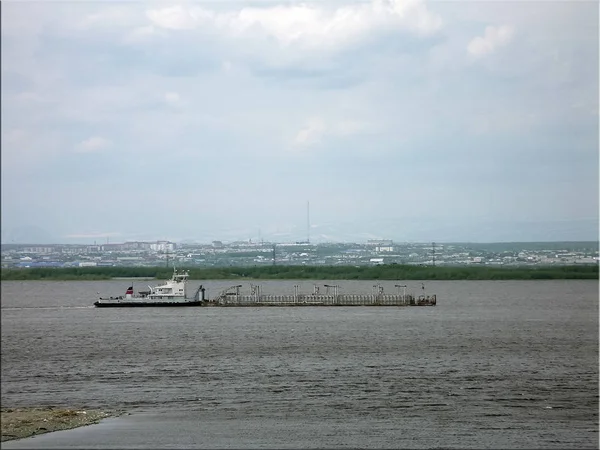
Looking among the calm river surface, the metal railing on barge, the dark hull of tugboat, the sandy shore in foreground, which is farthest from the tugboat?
the sandy shore in foreground

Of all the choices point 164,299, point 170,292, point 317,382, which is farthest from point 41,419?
point 170,292

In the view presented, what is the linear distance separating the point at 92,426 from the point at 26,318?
7534 centimetres

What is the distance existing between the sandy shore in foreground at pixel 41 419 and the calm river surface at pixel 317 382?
873 mm

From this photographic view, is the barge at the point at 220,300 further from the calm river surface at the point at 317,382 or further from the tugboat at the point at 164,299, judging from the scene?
the calm river surface at the point at 317,382

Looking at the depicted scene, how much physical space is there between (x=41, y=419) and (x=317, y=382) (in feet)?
57.7

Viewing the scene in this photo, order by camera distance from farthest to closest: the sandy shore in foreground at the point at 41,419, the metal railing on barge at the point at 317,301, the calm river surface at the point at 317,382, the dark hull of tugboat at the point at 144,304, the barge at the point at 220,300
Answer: the metal railing on barge at the point at 317,301 → the barge at the point at 220,300 → the dark hull of tugboat at the point at 144,304 → the calm river surface at the point at 317,382 → the sandy shore in foreground at the point at 41,419

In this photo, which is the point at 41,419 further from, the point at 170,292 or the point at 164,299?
the point at 170,292

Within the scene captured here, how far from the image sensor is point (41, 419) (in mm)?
30734

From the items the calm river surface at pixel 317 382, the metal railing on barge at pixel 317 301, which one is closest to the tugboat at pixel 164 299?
the metal railing on barge at pixel 317 301

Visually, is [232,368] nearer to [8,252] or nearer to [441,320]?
[8,252]

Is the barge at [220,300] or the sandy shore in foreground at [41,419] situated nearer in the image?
the sandy shore in foreground at [41,419]

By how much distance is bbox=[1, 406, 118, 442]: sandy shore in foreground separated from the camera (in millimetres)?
28298

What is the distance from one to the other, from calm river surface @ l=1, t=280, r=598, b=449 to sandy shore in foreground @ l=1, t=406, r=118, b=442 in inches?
34.4

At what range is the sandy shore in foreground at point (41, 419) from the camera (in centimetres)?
2830
